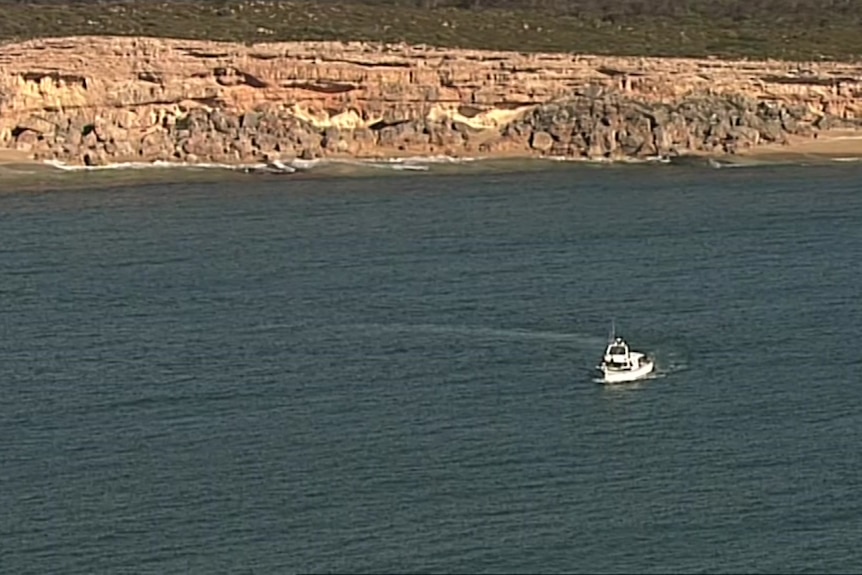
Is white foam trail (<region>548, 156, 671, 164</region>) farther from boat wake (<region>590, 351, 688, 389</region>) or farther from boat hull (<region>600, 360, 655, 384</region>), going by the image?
A: boat hull (<region>600, 360, 655, 384</region>)

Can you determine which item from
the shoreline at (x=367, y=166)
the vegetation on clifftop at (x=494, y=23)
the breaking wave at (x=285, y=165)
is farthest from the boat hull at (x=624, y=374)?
the vegetation on clifftop at (x=494, y=23)

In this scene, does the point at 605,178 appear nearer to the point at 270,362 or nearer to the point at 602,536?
the point at 270,362

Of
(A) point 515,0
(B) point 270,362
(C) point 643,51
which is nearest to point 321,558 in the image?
(B) point 270,362

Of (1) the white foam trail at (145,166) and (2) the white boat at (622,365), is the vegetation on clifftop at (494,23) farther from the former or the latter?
(2) the white boat at (622,365)

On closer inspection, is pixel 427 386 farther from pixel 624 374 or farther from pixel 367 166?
pixel 367 166

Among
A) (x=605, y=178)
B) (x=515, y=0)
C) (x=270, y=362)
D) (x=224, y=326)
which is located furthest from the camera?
(x=515, y=0)

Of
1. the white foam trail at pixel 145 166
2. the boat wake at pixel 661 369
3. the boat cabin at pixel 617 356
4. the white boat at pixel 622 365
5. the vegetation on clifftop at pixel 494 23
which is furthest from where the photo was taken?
the vegetation on clifftop at pixel 494 23

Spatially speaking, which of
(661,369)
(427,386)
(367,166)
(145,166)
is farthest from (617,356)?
(145,166)
